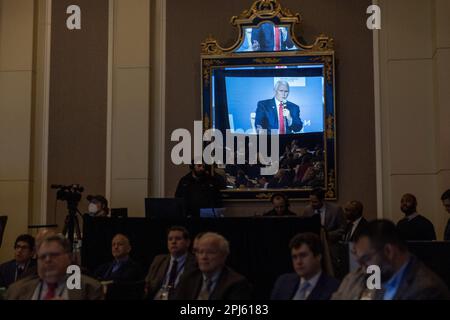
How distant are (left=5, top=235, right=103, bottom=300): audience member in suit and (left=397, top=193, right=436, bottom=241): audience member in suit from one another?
4650 mm

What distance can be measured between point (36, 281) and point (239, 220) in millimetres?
2959

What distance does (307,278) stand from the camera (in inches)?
167

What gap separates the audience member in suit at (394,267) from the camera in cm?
350

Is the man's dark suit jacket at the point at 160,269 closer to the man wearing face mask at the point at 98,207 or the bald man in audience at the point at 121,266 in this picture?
the bald man in audience at the point at 121,266

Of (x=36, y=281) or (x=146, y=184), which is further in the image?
(x=146, y=184)

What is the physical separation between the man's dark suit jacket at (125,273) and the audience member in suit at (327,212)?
107 inches

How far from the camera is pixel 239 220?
716 cm

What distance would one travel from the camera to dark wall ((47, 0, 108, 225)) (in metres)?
10.4

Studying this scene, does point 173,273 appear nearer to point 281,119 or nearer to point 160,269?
point 160,269

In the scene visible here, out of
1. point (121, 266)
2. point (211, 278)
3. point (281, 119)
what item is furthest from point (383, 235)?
point (281, 119)
